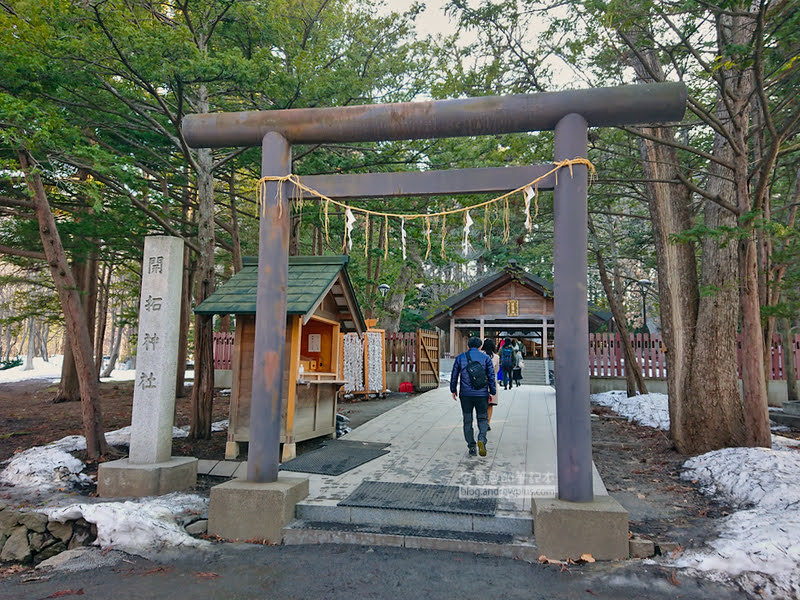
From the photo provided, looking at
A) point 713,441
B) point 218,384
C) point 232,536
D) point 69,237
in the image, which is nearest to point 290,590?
point 232,536

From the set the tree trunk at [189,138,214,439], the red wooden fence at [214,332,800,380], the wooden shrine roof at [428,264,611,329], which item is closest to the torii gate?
the tree trunk at [189,138,214,439]

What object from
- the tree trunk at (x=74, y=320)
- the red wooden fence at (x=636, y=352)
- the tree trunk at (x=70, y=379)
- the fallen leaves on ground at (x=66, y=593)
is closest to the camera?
the fallen leaves on ground at (x=66, y=593)

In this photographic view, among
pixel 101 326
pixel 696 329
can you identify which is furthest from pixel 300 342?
pixel 101 326

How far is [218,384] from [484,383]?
15471mm

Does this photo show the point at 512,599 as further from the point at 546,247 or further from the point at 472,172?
the point at 546,247

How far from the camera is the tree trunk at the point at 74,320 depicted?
24.2 feet

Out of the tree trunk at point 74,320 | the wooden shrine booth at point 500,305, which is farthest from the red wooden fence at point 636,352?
the tree trunk at point 74,320

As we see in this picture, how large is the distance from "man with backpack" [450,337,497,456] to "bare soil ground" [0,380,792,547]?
1.87 metres

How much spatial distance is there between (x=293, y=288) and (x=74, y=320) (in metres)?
3.26

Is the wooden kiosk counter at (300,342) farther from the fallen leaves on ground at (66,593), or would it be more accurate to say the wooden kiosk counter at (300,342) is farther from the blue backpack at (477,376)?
the fallen leaves on ground at (66,593)

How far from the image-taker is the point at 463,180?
16.7ft

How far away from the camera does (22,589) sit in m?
3.80

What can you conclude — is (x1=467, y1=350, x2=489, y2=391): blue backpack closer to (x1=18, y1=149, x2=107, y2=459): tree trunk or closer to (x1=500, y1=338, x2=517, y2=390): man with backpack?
(x1=18, y1=149, x2=107, y2=459): tree trunk

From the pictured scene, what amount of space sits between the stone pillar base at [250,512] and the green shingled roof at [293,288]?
2.88 m
